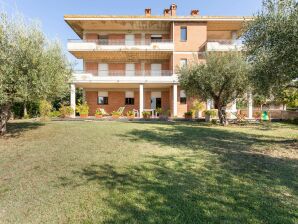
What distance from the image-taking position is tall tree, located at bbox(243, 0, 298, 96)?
8352 mm

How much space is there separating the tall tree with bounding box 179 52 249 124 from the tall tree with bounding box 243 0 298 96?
4765 mm

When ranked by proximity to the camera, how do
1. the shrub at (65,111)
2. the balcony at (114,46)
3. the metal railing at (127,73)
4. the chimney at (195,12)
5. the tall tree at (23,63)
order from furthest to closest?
the chimney at (195,12) → the metal railing at (127,73) → the balcony at (114,46) → the shrub at (65,111) → the tall tree at (23,63)

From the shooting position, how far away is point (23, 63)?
9688mm

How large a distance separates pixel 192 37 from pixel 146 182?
2365 centimetres

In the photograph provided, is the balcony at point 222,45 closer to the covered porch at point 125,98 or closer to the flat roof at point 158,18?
the flat roof at point 158,18

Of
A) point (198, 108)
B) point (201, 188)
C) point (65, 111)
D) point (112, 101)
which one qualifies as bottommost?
point (201, 188)

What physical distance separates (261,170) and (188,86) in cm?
1141

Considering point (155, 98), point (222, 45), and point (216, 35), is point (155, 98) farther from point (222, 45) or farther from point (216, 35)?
point (216, 35)

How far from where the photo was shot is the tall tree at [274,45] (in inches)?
329

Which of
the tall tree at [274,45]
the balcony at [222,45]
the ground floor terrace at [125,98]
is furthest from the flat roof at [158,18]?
the tall tree at [274,45]

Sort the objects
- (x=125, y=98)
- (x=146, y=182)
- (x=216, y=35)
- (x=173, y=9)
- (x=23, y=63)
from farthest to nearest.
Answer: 1. (x=216, y=35)
2. (x=125, y=98)
3. (x=173, y=9)
4. (x=23, y=63)
5. (x=146, y=182)

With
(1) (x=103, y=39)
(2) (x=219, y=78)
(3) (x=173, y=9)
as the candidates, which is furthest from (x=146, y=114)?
(3) (x=173, y=9)

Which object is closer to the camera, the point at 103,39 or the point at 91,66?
the point at 103,39

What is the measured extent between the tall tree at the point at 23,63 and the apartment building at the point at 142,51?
542 inches
